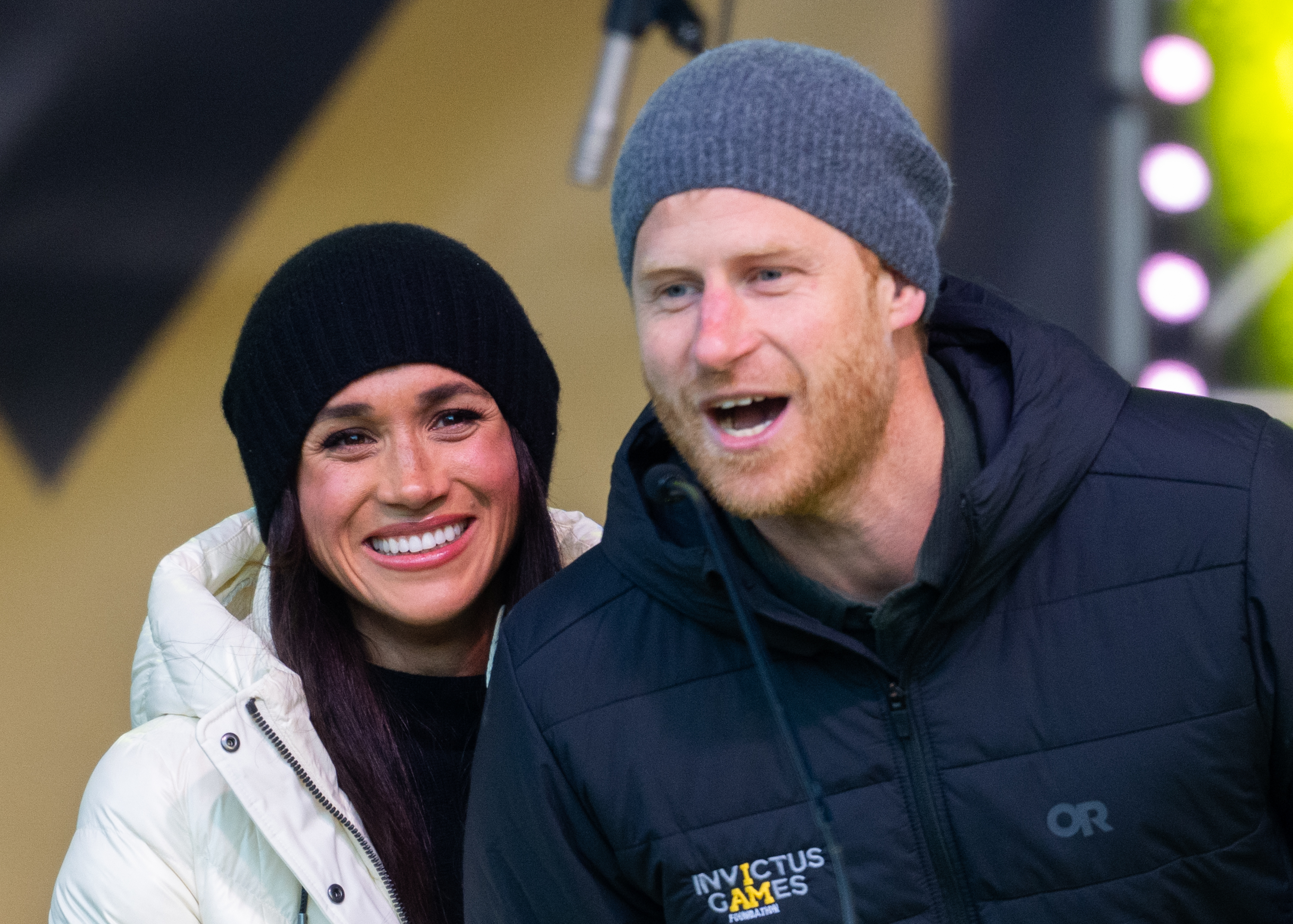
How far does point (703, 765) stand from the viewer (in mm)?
1367

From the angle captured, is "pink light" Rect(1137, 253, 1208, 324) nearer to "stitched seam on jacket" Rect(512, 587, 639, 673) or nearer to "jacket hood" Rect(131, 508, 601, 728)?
"jacket hood" Rect(131, 508, 601, 728)

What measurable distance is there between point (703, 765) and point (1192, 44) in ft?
6.27

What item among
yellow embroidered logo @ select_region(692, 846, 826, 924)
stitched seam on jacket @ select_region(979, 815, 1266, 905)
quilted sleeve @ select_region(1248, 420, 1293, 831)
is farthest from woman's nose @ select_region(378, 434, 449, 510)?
quilted sleeve @ select_region(1248, 420, 1293, 831)

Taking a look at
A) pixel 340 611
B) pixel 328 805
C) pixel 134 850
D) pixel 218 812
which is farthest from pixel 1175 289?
pixel 134 850

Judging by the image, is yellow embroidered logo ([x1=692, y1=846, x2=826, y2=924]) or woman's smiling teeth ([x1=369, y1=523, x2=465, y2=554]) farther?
woman's smiling teeth ([x1=369, y1=523, x2=465, y2=554])

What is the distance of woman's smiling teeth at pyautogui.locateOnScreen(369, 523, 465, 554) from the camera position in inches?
72.3

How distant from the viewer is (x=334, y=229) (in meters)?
2.71

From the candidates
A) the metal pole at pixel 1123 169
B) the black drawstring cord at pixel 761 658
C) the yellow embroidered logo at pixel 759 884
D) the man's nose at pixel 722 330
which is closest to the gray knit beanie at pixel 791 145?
the man's nose at pixel 722 330

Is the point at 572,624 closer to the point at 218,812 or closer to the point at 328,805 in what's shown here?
the point at 328,805

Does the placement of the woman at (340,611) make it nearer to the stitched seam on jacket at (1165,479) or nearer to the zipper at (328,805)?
the zipper at (328,805)

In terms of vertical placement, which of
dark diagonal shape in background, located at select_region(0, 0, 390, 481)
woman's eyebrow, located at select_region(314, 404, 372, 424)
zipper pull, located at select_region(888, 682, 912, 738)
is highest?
dark diagonal shape in background, located at select_region(0, 0, 390, 481)

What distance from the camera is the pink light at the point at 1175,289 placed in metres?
2.52

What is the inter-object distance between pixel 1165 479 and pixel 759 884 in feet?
1.89

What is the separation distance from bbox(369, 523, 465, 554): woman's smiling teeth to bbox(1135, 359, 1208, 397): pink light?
4.59 ft
